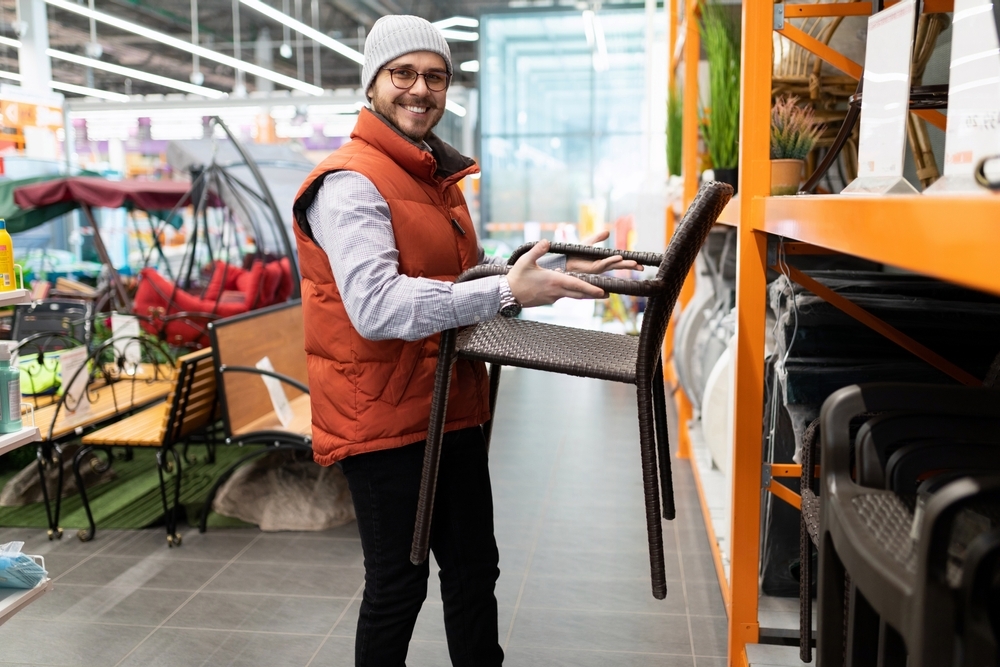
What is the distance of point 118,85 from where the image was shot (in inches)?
798

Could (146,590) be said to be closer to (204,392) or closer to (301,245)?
(204,392)

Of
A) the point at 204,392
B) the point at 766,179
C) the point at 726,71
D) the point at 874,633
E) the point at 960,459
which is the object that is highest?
the point at 726,71

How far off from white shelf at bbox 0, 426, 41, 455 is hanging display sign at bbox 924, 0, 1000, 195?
2115 mm

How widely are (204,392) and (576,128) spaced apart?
947 centimetres

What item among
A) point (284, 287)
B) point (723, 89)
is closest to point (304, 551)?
point (723, 89)

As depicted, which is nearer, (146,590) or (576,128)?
(146,590)

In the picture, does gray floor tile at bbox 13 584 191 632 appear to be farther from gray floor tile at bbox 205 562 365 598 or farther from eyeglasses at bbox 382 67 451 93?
eyeglasses at bbox 382 67 451 93

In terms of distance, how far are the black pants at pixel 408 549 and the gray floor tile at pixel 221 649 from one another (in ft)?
2.83

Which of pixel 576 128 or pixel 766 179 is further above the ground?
pixel 576 128

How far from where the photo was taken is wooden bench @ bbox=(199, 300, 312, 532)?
3.71 meters

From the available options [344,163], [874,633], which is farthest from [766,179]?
[874,633]

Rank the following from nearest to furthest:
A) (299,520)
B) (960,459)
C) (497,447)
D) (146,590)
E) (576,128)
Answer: (960,459) → (146,590) → (299,520) → (497,447) → (576,128)

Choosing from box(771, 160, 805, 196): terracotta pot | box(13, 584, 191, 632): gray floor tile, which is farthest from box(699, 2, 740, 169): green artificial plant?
box(13, 584, 191, 632): gray floor tile

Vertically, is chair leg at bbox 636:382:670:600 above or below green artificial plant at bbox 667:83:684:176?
below
